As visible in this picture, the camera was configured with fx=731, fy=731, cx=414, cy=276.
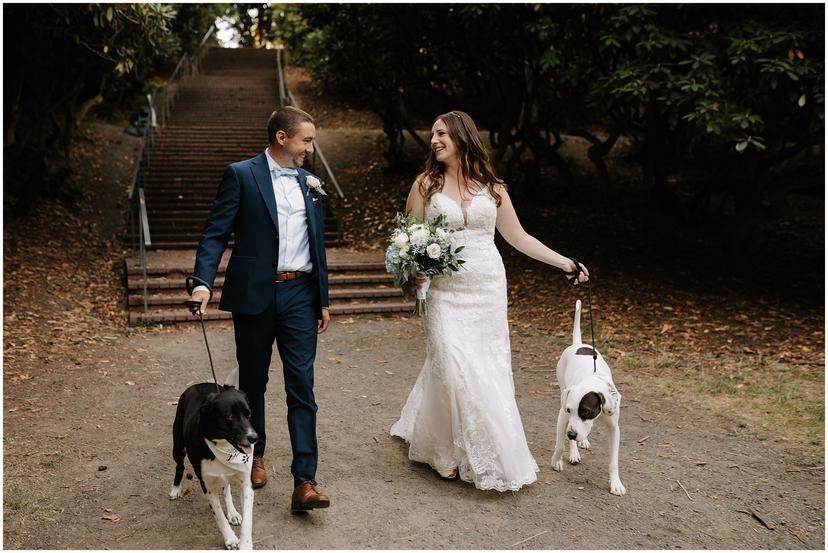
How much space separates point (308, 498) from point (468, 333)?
1488mm

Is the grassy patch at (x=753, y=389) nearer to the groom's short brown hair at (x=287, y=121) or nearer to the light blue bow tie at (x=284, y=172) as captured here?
the light blue bow tie at (x=284, y=172)

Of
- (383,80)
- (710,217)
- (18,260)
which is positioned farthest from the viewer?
(383,80)

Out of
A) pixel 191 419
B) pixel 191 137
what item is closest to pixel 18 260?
pixel 191 137

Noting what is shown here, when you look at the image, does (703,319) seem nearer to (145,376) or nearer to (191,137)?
(145,376)

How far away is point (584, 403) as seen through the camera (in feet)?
14.5

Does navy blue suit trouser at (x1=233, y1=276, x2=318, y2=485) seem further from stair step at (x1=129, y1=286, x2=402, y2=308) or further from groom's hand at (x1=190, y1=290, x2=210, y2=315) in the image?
stair step at (x1=129, y1=286, x2=402, y2=308)

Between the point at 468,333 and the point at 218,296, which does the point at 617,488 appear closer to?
the point at 468,333

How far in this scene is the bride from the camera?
470 centimetres

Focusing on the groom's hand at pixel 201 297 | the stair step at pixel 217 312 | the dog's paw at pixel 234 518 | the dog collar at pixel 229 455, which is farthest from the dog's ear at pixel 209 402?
the stair step at pixel 217 312

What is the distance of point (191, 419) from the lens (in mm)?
3943

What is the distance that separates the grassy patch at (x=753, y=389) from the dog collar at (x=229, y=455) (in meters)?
4.48

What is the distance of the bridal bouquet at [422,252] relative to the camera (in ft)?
15.3

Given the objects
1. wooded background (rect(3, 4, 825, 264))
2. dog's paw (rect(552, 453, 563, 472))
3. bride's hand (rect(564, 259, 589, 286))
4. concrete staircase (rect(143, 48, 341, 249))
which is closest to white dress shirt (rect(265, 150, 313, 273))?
bride's hand (rect(564, 259, 589, 286))

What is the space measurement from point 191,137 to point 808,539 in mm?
17607
